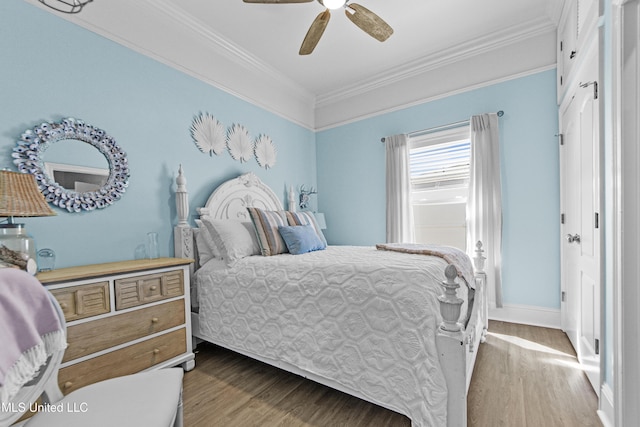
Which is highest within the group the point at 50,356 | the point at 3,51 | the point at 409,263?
the point at 3,51

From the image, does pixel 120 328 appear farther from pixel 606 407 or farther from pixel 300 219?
pixel 606 407

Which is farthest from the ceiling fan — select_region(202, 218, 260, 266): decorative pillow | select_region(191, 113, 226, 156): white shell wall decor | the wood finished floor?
the wood finished floor

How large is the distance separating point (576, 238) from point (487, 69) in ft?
6.57

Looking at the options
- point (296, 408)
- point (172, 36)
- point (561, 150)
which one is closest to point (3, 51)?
point (172, 36)

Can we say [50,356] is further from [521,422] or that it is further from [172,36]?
[172,36]

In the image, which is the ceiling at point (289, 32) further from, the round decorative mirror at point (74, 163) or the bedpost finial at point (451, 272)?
the bedpost finial at point (451, 272)

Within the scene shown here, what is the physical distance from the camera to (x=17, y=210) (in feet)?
4.33

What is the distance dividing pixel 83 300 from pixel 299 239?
1.51 metres

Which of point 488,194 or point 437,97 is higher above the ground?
point 437,97

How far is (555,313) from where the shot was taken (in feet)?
8.86

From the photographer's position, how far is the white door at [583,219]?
5.50 feet

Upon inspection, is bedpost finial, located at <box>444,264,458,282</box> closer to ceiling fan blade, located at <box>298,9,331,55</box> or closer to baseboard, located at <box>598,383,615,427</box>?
baseboard, located at <box>598,383,615,427</box>

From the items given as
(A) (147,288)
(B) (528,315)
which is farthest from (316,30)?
(B) (528,315)

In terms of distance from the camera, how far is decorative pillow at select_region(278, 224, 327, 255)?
2.46m
